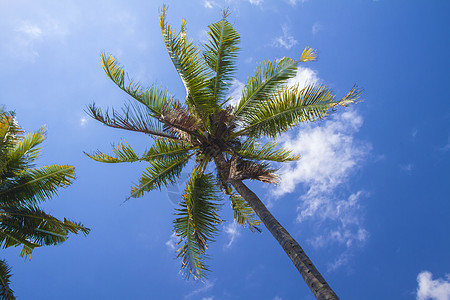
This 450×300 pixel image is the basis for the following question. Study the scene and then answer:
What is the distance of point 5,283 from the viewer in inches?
345

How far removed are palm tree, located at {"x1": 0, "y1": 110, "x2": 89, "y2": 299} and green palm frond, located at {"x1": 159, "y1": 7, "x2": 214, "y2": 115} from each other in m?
4.31

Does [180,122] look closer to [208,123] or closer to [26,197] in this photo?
[208,123]

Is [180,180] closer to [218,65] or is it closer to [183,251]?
[183,251]

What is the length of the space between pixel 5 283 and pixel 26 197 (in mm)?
2319

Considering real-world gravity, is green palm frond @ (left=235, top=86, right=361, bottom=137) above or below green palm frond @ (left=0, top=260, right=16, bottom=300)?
above

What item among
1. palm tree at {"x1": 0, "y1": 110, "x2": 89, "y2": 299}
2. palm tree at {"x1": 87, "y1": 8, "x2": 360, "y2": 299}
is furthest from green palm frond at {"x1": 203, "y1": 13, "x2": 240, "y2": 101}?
palm tree at {"x1": 0, "y1": 110, "x2": 89, "y2": 299}

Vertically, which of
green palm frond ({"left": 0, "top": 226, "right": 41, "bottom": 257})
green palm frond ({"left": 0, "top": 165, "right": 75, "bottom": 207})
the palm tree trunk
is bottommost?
the palm tree trunk

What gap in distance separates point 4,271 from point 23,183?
95.2 inches

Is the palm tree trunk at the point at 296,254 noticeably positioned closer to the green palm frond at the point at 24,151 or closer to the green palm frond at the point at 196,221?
the green palm frond at the point at 196,221

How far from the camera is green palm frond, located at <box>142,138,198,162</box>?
8547mm

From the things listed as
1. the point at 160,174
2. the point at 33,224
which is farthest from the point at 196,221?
the point at 33,224

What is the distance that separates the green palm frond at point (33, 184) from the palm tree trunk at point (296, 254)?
572 cm

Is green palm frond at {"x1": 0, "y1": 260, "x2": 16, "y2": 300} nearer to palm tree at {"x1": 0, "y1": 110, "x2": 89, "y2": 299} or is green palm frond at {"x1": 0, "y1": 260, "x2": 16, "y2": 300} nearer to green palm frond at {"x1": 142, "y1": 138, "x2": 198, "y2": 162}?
palm tree at {"x1": 0, "y1": 110, "x2": 89, "y2": 299}

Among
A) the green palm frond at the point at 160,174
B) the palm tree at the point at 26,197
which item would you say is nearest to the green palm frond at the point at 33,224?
the palm tree at the point at 26,197
